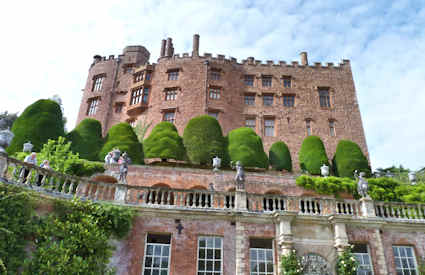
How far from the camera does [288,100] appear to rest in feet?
117

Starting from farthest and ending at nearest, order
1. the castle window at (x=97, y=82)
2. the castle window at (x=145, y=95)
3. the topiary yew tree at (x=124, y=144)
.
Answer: the castle window at (x=97, y=82), the castle window at (x=145, y=95), the topiary yew tree at (x=124, y=144)

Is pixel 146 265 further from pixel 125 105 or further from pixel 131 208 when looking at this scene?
pixel 125 105

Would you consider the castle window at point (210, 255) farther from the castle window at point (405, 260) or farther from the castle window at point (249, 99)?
the castle window at point (249, 99)

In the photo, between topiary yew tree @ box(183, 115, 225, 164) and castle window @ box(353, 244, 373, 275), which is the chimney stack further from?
castle window @ box(353, 244, 373, 275)

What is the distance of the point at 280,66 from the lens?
37438mm

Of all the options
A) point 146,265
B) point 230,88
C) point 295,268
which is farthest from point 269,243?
point 230,88

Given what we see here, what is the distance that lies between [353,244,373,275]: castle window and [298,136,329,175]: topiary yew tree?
14.2 m

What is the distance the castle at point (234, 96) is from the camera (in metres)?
33.6

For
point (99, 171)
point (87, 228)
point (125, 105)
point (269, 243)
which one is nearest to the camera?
point (87, 228)

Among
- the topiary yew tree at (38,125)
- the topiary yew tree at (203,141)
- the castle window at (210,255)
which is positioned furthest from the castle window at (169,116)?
the castle window at (210,255)

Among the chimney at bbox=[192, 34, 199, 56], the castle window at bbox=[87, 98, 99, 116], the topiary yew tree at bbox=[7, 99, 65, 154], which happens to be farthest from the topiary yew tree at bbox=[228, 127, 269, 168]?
the castle window at bbox=[87, 98, 99, 116]

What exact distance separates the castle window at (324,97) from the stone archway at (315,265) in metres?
24.2

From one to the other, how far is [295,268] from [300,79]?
26802 mm

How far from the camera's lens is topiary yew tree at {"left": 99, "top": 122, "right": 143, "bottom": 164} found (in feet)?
85.5
